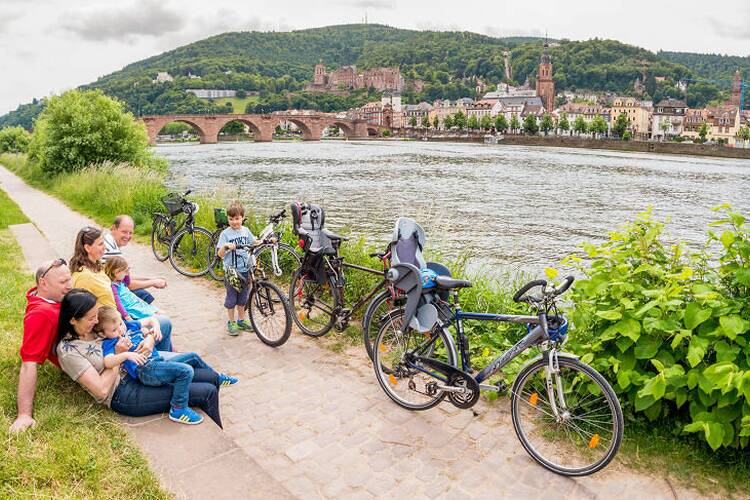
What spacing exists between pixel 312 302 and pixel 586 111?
132589 millimetres

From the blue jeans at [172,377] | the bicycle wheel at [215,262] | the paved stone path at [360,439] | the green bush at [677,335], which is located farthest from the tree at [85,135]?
the green bush at [677,335]

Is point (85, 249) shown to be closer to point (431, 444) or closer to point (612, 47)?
point (431, 444)

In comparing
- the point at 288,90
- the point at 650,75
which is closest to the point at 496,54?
the point at 650,75

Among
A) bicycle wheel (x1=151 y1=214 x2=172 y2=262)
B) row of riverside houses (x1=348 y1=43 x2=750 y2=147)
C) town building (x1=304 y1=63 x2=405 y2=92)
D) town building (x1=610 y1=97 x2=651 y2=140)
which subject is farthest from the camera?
town building (x1=304 y1=63 x2=405 y2=92)

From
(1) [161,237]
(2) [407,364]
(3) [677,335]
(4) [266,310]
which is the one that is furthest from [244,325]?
(1) [161,237]

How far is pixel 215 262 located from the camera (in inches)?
301

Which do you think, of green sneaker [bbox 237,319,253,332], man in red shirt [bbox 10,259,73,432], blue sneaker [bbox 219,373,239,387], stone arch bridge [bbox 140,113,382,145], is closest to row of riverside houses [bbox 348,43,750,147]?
stone arch bridge [bbox 140,113,382,145]

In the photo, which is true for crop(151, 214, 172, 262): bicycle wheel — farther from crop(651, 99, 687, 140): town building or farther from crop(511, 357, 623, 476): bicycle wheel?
crop(651, 99, 687, 140): town building

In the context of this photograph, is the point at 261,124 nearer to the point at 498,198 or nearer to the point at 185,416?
the point at 498,198

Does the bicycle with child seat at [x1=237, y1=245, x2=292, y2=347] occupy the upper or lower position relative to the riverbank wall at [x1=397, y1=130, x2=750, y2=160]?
upper

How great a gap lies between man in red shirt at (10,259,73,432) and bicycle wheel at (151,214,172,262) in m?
5.53

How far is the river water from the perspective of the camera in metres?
13.3

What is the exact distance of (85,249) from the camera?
411cm

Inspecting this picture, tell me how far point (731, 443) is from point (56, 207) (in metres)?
15.3
